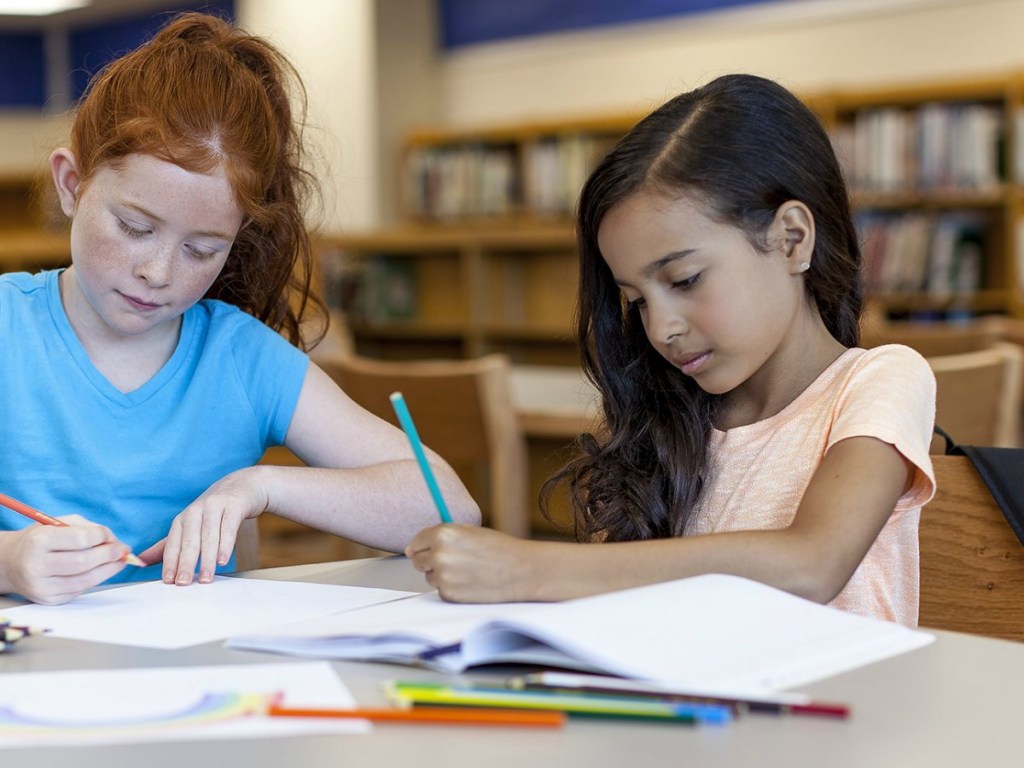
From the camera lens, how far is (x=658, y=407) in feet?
4.53

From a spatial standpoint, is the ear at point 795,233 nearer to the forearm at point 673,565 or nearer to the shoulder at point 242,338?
the forearm at point 673,565

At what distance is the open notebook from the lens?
0.72 metres

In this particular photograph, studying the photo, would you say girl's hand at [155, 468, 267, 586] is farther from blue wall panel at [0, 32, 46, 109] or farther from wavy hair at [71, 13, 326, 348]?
blue wall panel at [0, 32, 46, 109]

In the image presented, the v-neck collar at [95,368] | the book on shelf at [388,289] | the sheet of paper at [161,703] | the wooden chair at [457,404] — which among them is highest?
the v-neck collar at [95,368]

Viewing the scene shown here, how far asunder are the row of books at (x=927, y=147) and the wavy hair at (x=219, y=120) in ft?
11.6

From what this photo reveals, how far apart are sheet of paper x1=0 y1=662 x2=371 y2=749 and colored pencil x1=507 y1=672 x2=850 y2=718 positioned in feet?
0.32

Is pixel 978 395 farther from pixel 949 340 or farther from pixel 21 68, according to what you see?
pixel 21 68

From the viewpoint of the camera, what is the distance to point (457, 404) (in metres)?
2.53

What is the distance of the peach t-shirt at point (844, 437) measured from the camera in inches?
43.2

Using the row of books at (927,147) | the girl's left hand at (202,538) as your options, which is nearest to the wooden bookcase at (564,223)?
the row of books at (927,147)

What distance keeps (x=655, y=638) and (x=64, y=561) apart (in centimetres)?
49

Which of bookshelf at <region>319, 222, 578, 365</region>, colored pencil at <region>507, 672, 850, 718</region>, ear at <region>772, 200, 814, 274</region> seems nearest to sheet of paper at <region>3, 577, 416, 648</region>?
colored pencil at <region>507, 672, 850, 718</region>

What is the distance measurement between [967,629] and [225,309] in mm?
838

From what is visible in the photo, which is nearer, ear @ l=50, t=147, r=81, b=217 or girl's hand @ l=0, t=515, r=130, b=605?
girl's hand @ l=0, t=515, r=130, b=605
